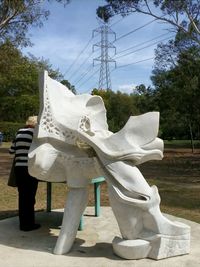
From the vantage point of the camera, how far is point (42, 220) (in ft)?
25.0

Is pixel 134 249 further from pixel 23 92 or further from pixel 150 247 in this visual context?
pixel 23 92

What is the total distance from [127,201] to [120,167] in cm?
41

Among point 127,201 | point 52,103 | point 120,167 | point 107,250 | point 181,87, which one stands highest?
point 181,87

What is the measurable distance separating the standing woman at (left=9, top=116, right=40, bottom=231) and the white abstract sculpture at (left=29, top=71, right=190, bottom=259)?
0.92 m

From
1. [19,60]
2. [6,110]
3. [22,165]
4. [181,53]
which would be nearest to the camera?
[22,165]

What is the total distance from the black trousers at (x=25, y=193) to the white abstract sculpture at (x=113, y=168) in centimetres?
94

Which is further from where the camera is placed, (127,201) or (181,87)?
(181,87)

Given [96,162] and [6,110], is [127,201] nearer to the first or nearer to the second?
[96,162]

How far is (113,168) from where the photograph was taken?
5.50m

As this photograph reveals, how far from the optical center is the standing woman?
6.72m

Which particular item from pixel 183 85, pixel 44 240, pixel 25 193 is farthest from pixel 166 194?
pixel 183 85

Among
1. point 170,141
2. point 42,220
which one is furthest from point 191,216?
point 170,141

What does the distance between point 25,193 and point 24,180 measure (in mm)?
217

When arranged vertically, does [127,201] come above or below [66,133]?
below
